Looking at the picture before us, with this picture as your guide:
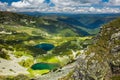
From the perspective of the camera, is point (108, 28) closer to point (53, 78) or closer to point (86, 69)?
point (86, 69)

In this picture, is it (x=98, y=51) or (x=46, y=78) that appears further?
(x=46, y=78)

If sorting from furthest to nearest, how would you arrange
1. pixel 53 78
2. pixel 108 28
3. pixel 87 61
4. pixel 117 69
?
1. pixel 53 78
2. pixel 108 28
3. pixel 87 61
4. pixel 117 69

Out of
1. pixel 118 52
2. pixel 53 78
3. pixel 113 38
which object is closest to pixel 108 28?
pixel 113 38

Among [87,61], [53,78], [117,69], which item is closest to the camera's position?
[117,69]

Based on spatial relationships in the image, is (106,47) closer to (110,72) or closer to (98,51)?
(98,51)

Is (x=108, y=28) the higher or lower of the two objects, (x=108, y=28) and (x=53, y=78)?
the higher

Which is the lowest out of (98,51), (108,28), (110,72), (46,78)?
(46,78)
